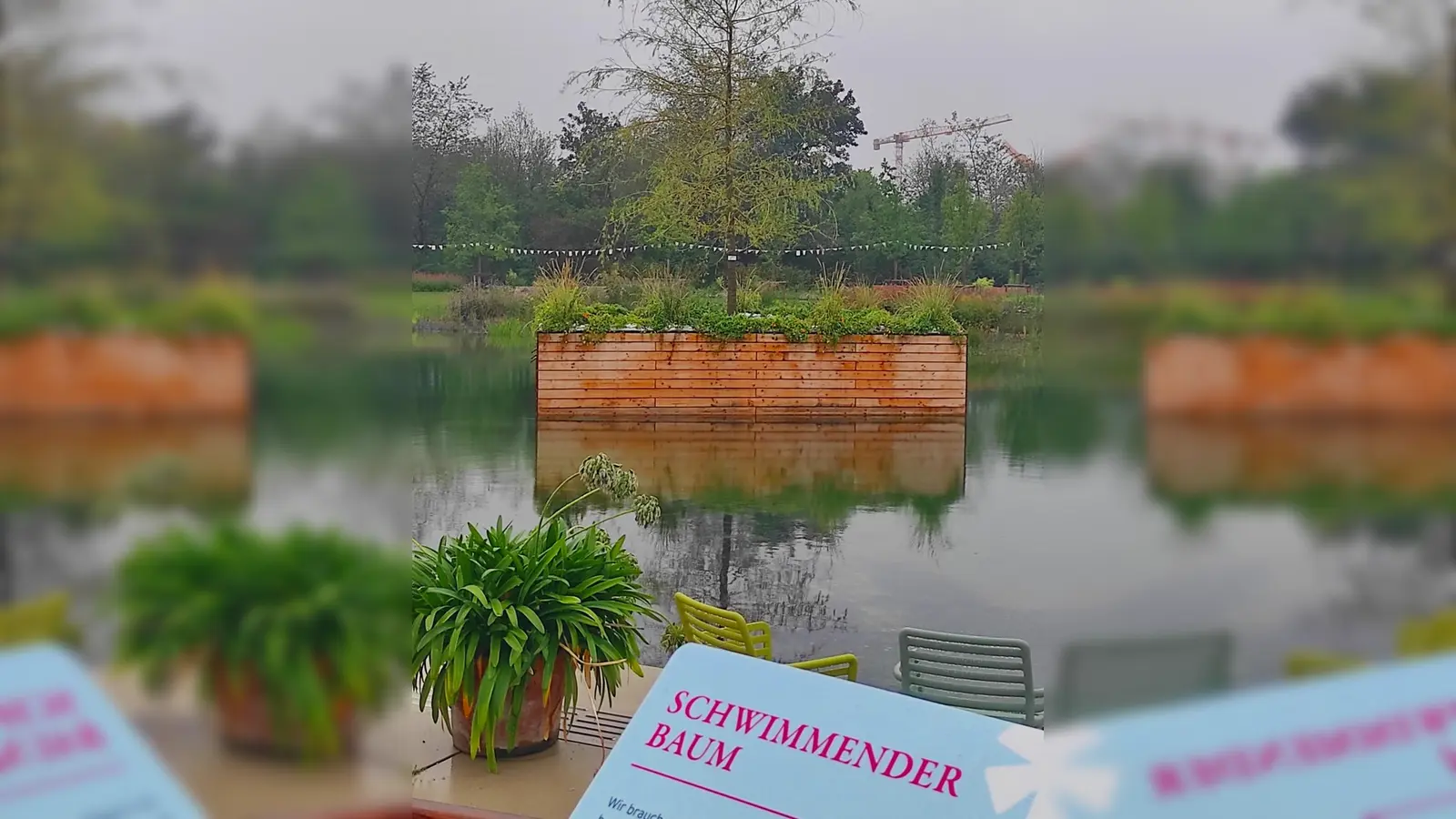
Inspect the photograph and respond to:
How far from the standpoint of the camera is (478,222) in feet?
14.6
